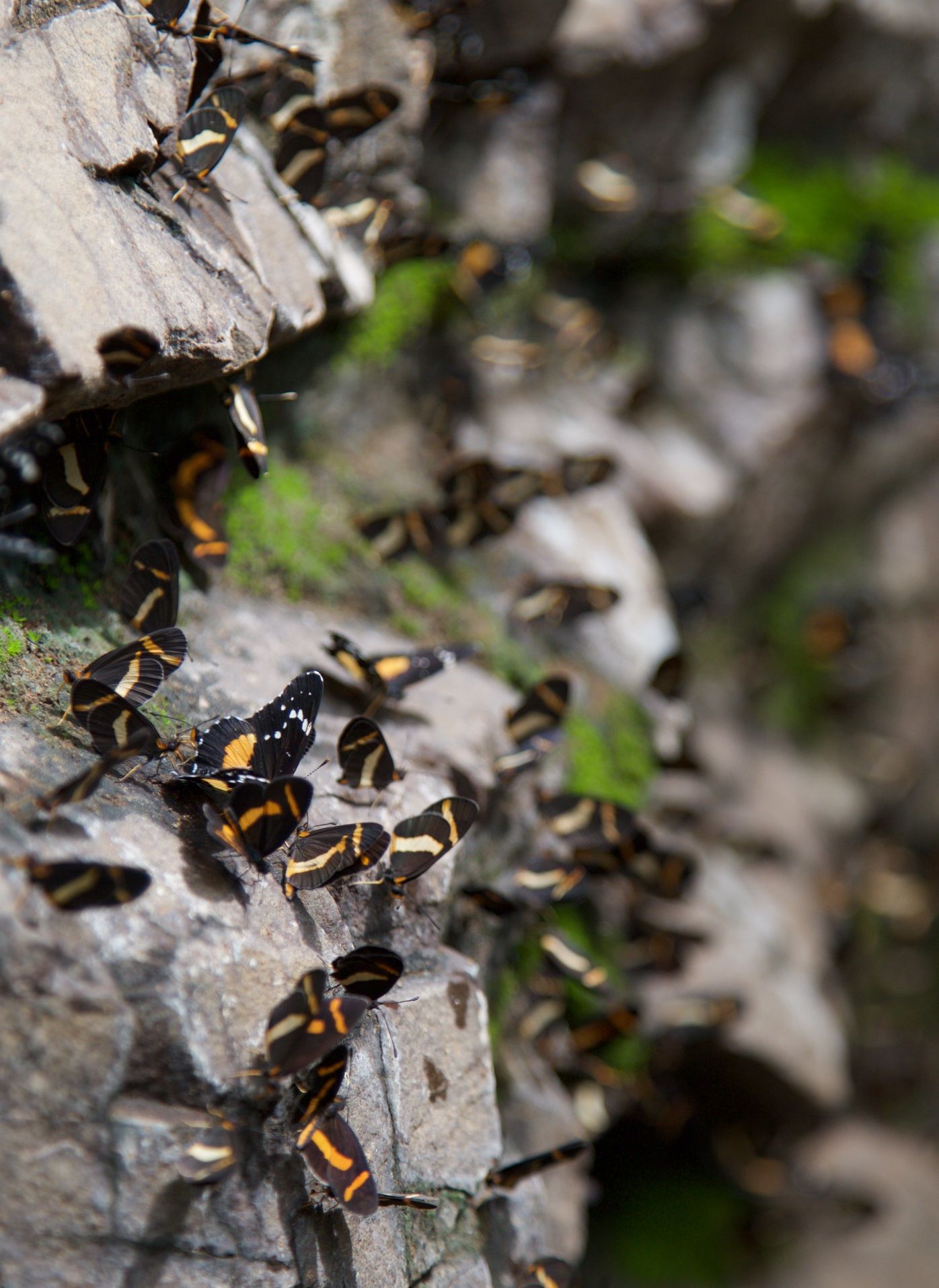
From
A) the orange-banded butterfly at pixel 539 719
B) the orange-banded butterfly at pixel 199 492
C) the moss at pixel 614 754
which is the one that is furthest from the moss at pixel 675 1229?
the orange-banded butterfly at pixel 199 492

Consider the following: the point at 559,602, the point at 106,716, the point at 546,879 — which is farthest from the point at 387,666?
the point at 559,602

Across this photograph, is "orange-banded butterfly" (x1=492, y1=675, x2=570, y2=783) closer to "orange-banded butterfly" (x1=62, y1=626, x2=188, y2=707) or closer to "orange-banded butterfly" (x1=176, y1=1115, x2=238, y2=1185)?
"orange-banded butterfly" (x1=62, y1=626, x2=188, y2=707)

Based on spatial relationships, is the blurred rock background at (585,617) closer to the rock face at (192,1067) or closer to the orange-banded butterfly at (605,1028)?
the rock face at (192,1067)

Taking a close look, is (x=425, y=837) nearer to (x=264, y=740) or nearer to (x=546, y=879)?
(x=264, y=740)

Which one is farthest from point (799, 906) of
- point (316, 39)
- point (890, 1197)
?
point (316, 39)

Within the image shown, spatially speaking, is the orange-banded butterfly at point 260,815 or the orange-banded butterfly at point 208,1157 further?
the orange-banded butterfly at point 260,815

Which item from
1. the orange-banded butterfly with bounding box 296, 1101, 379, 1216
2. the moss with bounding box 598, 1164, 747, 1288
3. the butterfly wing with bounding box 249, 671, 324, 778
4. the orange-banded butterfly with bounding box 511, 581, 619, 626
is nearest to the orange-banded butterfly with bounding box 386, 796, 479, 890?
the butterfly wing with bounding box 249, 671, 324, 778
